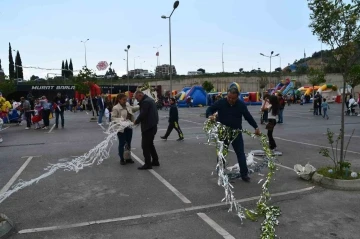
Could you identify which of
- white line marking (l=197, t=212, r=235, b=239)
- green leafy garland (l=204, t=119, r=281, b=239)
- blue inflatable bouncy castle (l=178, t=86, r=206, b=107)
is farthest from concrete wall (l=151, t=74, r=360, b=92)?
white line marking (l=197, t=212, r=235, b=239)

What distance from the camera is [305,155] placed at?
974 centimetres

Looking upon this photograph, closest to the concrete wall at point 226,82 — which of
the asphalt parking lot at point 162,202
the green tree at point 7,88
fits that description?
the green tree at point 7,88

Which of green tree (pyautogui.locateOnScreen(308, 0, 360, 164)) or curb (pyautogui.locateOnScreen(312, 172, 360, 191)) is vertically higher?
green tree (pyautogui.locateOnScreen(308, 0, 360, 164))

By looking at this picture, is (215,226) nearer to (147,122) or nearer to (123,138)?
(147,122)

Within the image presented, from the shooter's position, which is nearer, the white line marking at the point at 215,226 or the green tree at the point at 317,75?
the white line marking at the point at 215,226

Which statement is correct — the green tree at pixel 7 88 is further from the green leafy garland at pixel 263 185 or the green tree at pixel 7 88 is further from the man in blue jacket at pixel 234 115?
the green leafy garland at pixel 263 185

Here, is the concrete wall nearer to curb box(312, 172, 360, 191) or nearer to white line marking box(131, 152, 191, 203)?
white line marking box(131, 152, 191, 203)

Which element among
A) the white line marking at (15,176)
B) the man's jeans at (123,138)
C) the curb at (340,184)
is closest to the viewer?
the curb at (340,184)

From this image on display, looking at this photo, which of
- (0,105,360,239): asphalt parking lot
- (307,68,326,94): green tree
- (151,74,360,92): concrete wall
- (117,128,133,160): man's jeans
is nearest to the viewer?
(0,105,360,239): asphalt parking lot

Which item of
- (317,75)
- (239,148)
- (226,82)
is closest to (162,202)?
(239,148)

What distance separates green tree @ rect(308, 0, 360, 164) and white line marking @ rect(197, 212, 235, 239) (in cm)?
337

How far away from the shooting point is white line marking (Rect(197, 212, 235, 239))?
4422 millimetres

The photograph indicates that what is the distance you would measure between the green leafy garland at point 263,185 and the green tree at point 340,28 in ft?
7.18

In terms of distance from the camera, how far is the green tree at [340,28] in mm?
6691
